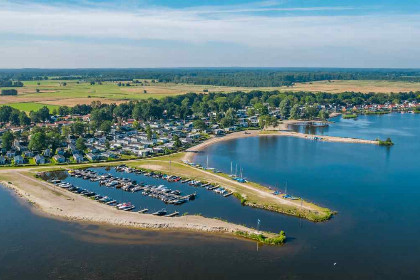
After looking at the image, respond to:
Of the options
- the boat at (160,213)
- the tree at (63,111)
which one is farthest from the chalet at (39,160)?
the tree at (63,111)

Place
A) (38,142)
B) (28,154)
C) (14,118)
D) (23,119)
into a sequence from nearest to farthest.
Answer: (38,142), (28,154), (23,119), (14,118)

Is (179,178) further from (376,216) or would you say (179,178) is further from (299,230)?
(376,216)

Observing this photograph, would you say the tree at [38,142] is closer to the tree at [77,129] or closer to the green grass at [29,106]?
the tree at [77,129]

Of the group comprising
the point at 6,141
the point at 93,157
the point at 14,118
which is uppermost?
the point at 14,118

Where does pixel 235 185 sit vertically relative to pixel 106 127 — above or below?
below

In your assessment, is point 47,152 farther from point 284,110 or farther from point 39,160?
point 284,110

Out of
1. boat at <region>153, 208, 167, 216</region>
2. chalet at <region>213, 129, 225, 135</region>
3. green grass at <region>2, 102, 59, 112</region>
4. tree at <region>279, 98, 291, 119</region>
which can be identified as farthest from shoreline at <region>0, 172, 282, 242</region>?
tree at <region>279, 98, 291, 119</region>

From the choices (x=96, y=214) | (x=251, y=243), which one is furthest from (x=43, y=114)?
(x=251, y=243)
